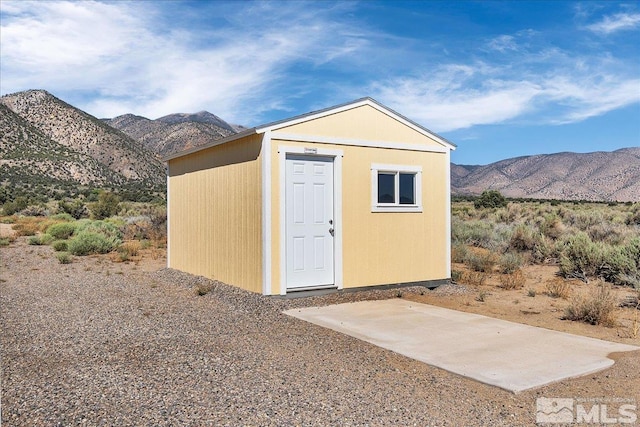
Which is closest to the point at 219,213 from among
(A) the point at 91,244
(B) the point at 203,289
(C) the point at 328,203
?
(B) the point at 203,289

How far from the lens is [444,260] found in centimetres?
1134

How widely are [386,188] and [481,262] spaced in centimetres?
439

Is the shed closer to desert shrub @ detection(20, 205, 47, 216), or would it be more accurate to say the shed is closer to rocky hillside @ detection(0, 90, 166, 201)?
desert shrub @ detection(20, 205, 47, 216)

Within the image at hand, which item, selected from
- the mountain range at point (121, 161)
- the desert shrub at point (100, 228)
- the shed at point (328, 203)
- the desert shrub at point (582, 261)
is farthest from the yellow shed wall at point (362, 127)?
the mountain range at point (121, 161)

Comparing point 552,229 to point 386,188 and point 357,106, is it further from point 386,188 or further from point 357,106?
point 357,106

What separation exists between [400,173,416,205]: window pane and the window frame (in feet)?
0.13

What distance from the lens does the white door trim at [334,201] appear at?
9305 mm

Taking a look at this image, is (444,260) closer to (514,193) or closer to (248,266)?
(248,266)

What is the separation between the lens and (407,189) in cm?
1090

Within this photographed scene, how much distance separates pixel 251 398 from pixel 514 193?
7750 centimetres

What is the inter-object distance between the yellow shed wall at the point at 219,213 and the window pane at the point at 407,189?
9.77 feet

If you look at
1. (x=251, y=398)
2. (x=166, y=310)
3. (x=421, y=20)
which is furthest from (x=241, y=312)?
(x=421, y=20)

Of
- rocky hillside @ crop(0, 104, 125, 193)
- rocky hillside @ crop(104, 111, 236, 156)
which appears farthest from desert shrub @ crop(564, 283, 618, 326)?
rocky hillside @ crop(104, 111, 236, 156)

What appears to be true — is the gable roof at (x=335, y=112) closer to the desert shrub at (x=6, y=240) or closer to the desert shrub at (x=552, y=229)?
the desert shrub at (x=552, y=229)
